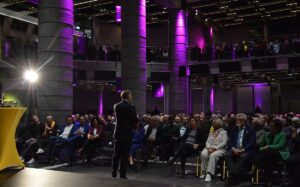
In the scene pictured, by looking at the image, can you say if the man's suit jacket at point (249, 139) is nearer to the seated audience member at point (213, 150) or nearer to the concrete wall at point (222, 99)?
the seated audience member at point (213, 150)

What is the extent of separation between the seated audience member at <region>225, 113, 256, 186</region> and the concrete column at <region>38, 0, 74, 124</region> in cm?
590

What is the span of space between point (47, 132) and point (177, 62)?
1320cm

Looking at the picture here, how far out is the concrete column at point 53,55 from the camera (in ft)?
37.4

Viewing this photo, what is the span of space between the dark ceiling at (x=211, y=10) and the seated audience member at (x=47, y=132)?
542 inches

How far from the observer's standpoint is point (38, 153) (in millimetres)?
10359

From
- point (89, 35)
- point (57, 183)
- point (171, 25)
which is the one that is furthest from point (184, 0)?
point (57, 183)

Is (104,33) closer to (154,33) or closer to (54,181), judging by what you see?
(154,33)

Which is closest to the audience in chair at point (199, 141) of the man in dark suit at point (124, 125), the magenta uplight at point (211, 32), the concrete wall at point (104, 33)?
the man in dark suit at point (124, 125)

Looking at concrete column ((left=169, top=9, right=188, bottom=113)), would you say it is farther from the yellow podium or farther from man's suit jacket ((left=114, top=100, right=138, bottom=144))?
the yellow podium

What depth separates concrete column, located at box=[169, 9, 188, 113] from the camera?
22594 mm

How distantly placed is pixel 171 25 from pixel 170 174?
614 inches

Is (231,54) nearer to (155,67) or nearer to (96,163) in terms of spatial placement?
(155,67)

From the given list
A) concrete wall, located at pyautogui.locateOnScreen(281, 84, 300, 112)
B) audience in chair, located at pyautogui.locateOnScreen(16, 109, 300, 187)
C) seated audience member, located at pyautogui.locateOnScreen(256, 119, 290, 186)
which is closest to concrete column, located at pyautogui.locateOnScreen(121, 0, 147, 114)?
audience in chair, located at pyautogui.locateOnScreen(16, 109, 300, 187)

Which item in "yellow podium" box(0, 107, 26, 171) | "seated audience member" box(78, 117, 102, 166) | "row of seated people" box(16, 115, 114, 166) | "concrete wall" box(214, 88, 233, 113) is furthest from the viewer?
"concrete wall" box(214, 88, 233, 113)
